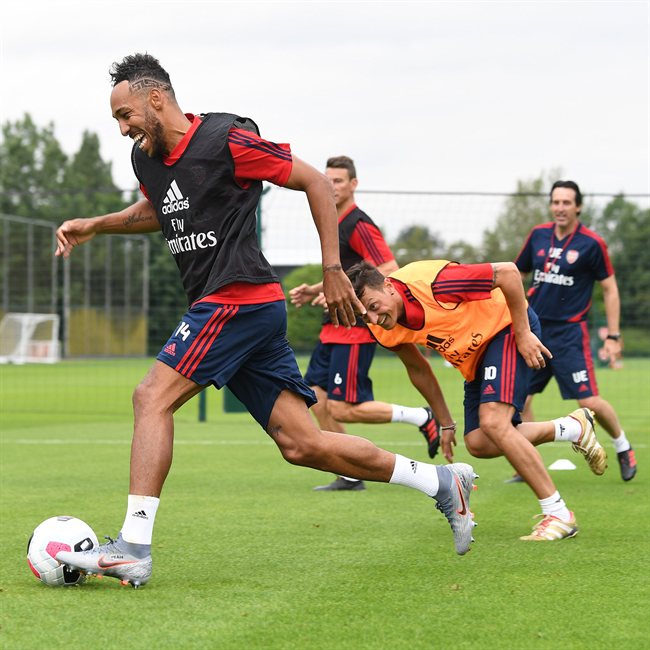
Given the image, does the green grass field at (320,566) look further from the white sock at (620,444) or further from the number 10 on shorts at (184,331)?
the number 10 on shorts at (184,331)

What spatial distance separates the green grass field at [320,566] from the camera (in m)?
4.24

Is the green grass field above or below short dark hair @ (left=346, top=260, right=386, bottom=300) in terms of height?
below

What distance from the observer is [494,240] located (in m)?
22.3

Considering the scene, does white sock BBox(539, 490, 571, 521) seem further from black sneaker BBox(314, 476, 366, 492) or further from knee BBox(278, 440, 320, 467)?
black sneaker BBox(314, 476, 366, 492)

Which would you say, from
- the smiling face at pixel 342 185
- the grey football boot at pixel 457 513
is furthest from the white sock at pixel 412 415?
the grey football boot at pixel 457 513

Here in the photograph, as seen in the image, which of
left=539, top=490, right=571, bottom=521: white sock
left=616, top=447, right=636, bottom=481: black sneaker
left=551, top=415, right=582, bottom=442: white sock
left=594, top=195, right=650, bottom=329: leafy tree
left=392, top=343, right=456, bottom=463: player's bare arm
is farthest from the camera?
left=594, top=195, right=650, bottom=329: leafy tree

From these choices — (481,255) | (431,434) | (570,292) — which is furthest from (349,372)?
(481,255)

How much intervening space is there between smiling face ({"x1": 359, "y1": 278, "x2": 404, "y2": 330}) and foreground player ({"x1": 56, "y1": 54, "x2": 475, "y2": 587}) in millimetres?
853

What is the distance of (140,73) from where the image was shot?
5246 millimetres

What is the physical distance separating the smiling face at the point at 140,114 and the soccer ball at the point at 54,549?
1772 millimetres

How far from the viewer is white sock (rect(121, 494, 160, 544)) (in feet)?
16.6

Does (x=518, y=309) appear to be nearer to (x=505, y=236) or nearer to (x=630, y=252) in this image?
(x=630, y=252)

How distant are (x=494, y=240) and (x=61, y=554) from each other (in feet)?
59.0

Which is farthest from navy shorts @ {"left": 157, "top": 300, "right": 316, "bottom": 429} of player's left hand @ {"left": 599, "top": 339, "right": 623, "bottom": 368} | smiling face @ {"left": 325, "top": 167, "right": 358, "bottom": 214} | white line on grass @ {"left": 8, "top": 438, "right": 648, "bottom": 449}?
white line on grass @ {"left": 8, "top": 438, "right": 648, "bottom": 449}
